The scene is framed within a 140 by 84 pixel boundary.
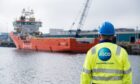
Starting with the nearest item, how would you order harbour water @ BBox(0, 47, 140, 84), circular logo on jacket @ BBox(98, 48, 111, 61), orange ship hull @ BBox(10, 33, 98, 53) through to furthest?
circular logo on jacket @ BBox(98, 48, 111, 61), harbour water @ BBox(0, 47, 140, 84), orange ship hull @ BBox(10, 33, 98, 53)

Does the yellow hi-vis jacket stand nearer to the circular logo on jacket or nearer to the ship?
the circular logo on jacket

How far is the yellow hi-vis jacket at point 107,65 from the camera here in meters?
6.04

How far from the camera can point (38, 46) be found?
302ft

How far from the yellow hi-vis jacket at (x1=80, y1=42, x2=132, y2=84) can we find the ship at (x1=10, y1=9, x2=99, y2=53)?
2803 inches

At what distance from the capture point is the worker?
6.05 metres

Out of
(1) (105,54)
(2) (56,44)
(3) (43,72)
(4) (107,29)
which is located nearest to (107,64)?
(1) (105,54)

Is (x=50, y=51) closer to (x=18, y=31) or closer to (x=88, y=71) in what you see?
(x=18, y=31)

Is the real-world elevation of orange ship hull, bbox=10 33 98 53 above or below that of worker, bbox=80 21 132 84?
below

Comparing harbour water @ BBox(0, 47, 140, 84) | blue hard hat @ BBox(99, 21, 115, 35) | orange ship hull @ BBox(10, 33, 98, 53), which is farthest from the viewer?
orange ship hull @ BBox(10, 33, 98, 53)

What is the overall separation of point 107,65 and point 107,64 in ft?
0.05

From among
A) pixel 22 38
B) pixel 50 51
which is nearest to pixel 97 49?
pixel 50 51

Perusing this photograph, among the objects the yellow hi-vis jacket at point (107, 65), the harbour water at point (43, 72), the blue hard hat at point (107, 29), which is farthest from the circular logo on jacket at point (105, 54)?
the harbour water at point (43, 72)

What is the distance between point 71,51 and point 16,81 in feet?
164

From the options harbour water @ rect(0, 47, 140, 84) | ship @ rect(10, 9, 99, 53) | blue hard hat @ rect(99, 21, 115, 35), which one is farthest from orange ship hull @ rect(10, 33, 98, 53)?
blue hard hat @ rect(99, 21, 115, 35)
